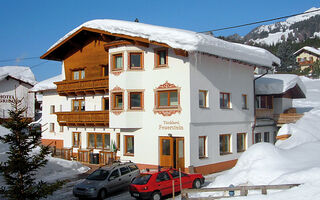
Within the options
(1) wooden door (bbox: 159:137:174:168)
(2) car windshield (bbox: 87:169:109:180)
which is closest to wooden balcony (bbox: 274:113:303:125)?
(1) wooden door (bbox: 159:137:174:168)

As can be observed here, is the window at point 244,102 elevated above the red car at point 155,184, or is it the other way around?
the window at point 244,102

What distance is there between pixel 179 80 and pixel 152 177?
8.07m

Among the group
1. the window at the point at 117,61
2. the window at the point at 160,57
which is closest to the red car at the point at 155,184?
the window at the point at 160,57

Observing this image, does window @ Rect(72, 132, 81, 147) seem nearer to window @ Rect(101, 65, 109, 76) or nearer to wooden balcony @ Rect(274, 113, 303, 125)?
window @ Rect(101, 65, 109, 76)

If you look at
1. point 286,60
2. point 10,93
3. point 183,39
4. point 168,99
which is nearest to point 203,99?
point 168,99

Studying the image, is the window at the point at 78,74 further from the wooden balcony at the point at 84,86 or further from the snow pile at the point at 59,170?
the snow pile at the point at 59,170

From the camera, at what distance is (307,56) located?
9862cm

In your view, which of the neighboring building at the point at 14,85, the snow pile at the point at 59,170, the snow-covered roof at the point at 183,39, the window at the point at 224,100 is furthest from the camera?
the neighboring building at the point at 14,85

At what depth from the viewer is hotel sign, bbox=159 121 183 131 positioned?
22.3m

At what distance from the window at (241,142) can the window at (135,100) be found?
8.61m

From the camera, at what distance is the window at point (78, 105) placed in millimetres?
30200

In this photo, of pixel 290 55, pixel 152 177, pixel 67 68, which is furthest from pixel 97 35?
pixel 290 55

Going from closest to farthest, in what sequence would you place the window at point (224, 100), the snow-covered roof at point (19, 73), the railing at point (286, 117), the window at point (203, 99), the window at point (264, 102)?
the window at point (203, 99)
the window at point (224, 100)
the railing at point (286, 117)
the window at point (264, 102)
the snow-covered roof at point (19, 73)

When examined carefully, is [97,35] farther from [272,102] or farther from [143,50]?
[272,102]
